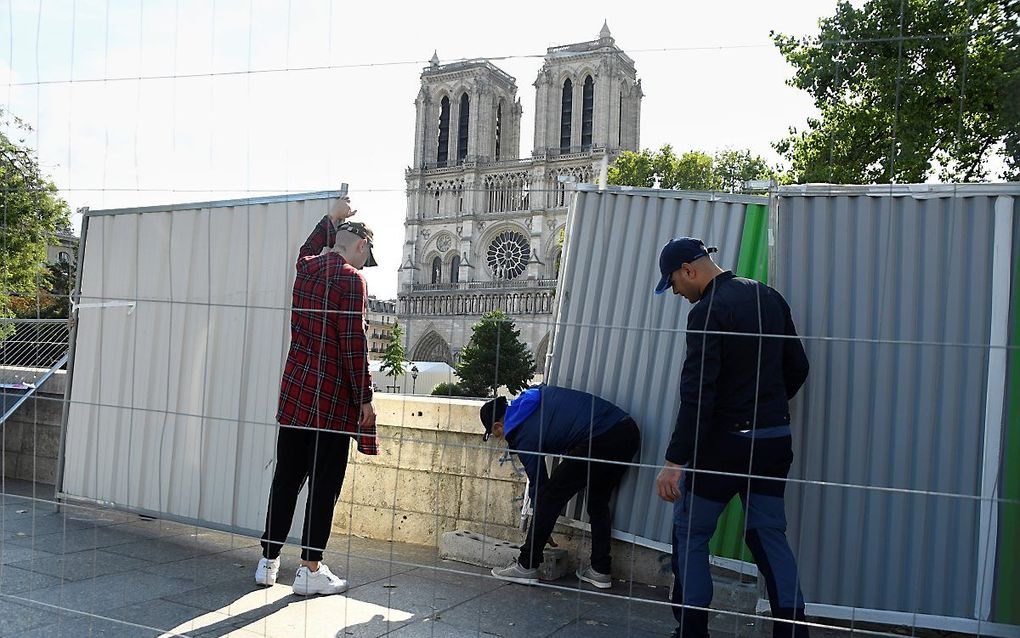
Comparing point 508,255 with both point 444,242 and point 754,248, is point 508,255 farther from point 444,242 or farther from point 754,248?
point 754,248

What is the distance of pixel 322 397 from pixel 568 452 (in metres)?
1.15

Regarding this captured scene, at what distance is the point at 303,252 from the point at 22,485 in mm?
3707

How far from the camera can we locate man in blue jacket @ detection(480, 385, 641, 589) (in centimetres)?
382

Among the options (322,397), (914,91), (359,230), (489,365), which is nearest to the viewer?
(322,397)

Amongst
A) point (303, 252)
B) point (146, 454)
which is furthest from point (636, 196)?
point (146, 454)

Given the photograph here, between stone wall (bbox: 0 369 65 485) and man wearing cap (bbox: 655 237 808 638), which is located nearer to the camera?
man wearing cap (bbox: 655 237 808 638)

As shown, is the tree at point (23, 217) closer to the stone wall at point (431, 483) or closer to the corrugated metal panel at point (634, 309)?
the stone wall at point (431, 483)

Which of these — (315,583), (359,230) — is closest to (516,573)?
(315,583)

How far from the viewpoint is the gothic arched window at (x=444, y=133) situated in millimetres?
64375

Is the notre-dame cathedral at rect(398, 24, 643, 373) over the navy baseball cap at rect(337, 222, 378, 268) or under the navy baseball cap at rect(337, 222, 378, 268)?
over

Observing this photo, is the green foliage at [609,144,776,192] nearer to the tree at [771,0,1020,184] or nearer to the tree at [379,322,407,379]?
the tree at [771,0,1020,184]

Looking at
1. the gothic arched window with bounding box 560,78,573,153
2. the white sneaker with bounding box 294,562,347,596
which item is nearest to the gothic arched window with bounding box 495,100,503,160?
the gothic arched window with bounding box 560,78,573,153

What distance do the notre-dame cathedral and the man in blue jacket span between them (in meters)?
51.1

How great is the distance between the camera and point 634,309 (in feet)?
13.5
